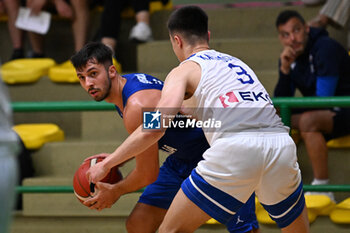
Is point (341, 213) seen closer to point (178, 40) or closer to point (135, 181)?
point (135, 181)

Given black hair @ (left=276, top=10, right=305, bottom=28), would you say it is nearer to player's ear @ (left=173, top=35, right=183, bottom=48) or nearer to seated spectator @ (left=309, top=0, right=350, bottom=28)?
seated spectator @ (left=309, top=0, right=350, bottom=28)

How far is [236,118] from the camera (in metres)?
3.09

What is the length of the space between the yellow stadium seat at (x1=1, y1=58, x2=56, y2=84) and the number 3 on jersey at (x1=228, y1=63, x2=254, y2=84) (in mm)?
3394

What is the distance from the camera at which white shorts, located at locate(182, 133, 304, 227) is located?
3.00 meters

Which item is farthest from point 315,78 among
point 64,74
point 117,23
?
point 64,74

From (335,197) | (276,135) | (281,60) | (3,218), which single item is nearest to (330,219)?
(335,197)

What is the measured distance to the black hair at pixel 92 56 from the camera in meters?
3.59

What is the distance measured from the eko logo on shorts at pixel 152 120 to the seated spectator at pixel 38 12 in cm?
330

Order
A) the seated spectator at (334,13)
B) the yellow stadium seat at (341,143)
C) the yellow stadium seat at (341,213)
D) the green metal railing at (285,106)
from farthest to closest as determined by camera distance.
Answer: the seated spectator at (334,13) → the yellow stadium seat at (341,143) → the yellow stadium seat at (341,213) → the green metal railing at (285,106)

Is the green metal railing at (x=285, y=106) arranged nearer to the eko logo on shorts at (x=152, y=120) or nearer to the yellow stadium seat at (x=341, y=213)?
the yellow stadium seat at (x=341, y=213)

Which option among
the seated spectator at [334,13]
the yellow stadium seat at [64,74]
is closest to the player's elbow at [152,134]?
the yellow stadium seat at [64,74]

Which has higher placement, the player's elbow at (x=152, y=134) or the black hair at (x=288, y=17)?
the black hair at (x=288, y=17)

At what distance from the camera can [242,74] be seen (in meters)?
3.22

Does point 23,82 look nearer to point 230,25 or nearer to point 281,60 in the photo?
point 230,25
